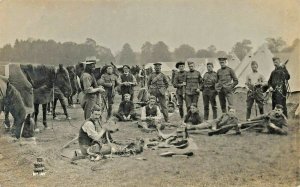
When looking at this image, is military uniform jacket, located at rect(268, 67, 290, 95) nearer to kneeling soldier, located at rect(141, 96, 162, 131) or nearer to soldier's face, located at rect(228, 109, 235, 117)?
soldier's face, located at rect(228, 109, 235, 117)

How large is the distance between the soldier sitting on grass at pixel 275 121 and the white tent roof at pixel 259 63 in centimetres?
45

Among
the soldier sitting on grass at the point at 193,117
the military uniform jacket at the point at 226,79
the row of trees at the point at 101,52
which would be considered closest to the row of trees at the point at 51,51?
the row of trees at the point at 101,52

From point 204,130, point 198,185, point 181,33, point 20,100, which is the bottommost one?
point 198,185

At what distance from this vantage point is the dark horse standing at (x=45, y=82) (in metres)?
5.10

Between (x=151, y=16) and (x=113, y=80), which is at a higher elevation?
(x=151, y=16)

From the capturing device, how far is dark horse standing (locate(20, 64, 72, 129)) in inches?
201

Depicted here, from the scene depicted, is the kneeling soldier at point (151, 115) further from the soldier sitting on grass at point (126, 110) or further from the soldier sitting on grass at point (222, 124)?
the soldier sitting on grass at point (222, 124)

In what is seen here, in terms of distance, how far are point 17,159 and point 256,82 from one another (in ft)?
9.60

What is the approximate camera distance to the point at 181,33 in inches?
198

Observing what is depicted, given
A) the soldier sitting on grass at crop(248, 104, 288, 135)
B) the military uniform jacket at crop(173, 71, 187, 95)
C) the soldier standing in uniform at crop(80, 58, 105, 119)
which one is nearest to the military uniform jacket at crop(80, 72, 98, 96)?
the soldier standing in uniform at crop(80, 58, 105, 119)

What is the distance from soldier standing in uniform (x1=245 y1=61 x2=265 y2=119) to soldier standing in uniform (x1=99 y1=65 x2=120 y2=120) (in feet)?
5.04

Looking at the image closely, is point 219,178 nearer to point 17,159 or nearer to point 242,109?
point 242,109

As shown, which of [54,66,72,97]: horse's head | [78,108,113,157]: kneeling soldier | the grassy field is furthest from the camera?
[54,66,72,97]: horse's head

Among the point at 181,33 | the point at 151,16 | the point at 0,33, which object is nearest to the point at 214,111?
the point at 181,33
